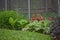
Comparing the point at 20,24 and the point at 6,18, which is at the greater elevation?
the point at 6,18

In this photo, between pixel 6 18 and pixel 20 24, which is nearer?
pixel 20 24

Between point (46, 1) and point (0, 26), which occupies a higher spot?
point (46, 1)

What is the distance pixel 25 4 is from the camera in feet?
41.1

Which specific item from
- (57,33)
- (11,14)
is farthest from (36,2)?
(57,33)

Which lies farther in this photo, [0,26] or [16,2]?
[16,2]

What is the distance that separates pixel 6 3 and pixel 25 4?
103 cm

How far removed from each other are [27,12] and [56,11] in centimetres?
154

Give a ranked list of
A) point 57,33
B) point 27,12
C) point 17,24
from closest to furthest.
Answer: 1. point 57,33
2. point 17,24
3. point 27,12

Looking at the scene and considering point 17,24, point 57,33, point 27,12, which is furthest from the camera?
point 27,12

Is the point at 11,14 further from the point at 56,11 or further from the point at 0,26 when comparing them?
the point at 56,11

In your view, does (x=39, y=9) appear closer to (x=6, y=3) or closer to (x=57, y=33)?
(x=6, y=3)

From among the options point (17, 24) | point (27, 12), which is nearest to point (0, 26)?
point (17, 24)

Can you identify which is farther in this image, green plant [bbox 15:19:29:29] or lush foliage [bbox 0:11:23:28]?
lush foliage [bbox 0:11:23:28]

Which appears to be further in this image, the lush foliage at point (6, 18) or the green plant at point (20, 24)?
the lush foliage at point (6, 18)
